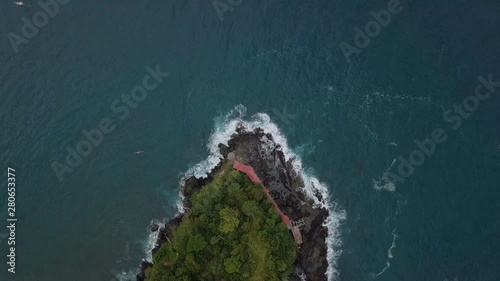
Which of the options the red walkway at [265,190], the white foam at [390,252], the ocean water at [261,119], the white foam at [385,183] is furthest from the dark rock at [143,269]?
the white foam at [385,183]

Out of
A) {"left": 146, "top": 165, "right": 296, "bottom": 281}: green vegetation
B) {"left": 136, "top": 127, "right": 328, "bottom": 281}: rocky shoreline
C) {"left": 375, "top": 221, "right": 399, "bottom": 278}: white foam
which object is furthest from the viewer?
{"left": 136, "top": 127, "right": 328, "bottom": 281}: rocky shoreline

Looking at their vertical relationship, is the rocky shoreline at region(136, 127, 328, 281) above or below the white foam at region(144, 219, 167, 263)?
above

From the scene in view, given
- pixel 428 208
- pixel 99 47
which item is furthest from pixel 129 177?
pixel 428 208

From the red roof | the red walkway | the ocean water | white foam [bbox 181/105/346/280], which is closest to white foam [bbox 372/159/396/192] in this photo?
the ocean water

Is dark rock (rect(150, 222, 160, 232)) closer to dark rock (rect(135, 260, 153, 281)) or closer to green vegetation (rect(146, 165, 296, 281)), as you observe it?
green vegetation (rect(146, 165, 296, 281))

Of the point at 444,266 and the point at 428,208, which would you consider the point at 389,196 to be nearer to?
the point at 428,208

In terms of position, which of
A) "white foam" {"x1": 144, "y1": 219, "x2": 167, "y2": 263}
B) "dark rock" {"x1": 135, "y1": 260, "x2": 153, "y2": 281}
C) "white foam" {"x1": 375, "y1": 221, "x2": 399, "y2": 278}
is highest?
"white foam" {"x1": 375, "y1": 221, "x2": 399, "y2": 278}

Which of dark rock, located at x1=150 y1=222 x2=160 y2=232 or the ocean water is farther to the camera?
dark rock, located at x1=150 y1=222 x2=160 y2=232

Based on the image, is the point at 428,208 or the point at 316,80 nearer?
the point at 428,208
